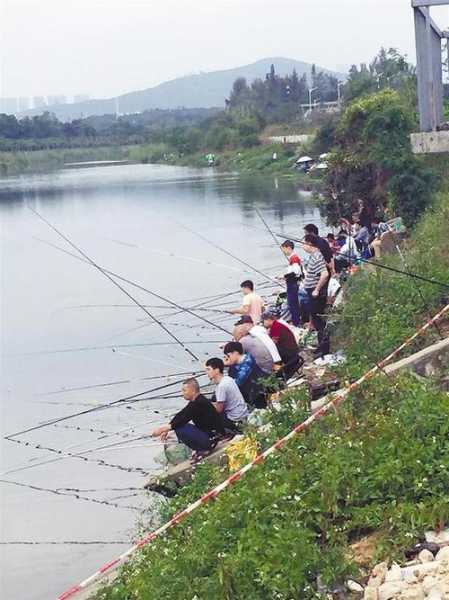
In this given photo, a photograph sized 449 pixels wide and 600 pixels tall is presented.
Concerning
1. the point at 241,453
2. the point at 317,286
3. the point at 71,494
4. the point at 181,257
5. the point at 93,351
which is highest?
the point at 317,286

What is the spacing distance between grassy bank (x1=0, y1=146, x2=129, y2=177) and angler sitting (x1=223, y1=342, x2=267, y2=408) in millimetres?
74682

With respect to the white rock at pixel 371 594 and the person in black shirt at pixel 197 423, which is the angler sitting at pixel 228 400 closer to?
the person in black shirt at pixel 197 423

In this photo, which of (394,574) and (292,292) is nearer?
(394,574)

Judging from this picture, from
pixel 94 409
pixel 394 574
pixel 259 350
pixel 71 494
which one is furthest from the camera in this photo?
pixel 94 409

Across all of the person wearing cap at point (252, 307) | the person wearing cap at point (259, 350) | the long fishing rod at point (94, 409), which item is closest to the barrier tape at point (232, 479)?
the person wearing cap at point (259, 350)

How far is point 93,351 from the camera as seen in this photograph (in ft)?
53.3

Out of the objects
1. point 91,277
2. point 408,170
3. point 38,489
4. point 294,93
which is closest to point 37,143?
point 294,93

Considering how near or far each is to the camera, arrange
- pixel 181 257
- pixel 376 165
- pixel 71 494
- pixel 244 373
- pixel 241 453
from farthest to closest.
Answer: pixel 181 257 → pixel 376 165 → pixel 71 494 → pixel 244 373 → pixel 241 453

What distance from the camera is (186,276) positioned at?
23.0m

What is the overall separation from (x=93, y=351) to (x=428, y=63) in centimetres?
873

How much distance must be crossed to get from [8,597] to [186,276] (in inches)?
594

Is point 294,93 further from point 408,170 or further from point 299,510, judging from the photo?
point 299,510

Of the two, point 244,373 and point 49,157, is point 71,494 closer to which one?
point 244,373

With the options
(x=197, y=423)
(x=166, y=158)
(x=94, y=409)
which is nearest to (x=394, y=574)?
(x=197, y=423)
